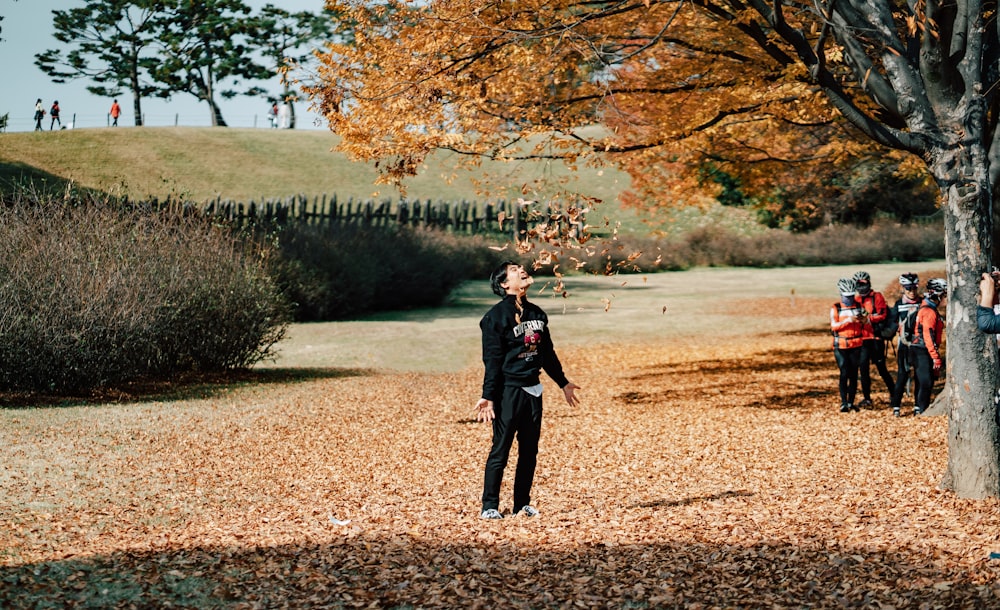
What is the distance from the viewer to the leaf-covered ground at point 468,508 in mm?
5402

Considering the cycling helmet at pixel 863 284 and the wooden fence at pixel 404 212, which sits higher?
the wooden fence at pixel 404 212

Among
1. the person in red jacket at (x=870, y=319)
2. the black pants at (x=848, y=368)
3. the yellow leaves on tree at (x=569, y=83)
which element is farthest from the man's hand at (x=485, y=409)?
the black pants at (x=848, y=368)

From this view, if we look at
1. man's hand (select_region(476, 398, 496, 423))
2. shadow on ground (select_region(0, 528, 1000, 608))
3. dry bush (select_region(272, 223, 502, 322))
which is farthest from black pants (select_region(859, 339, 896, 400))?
dry bush (select_region(272, 223, 502, 322))

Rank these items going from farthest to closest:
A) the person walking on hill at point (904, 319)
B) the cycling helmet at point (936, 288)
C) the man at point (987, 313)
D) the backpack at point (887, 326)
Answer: the backpack at point (887, 326)
the person walking on hill at point (904, 319)
the cycling helmet at point (936, 288)
the man at point (987, 313)

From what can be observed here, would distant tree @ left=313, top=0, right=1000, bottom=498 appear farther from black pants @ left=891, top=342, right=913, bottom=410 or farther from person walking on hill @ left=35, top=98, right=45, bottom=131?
person walking on hill @ left=35, top=98, right=45, bottom=131

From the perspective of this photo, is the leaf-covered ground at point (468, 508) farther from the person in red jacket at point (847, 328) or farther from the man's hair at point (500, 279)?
the man's hair at point (500, 279)

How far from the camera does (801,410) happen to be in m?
12.4

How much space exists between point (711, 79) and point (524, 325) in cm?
768

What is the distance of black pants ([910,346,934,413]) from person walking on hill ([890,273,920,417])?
0.15m

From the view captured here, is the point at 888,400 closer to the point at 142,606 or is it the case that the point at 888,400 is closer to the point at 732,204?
the point at 142,606

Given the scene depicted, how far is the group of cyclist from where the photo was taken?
35.3ft

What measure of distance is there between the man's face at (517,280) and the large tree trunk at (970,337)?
3.19 metres

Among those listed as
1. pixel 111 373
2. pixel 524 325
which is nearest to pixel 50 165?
pixel 111 373

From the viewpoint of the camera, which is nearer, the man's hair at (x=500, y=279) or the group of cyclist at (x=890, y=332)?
the man's hair at (x=500, y=279)
